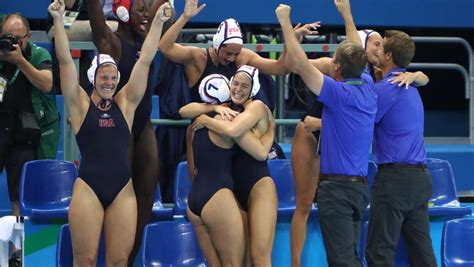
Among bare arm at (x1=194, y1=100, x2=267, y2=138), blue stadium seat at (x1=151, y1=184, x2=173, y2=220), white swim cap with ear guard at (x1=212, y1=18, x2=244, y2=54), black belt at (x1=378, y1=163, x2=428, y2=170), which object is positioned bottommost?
blue stadium seat at (x1=151, y1=184, x2=173, y2=220)

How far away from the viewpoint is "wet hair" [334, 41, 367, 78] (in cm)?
595

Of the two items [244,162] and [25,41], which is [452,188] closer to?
[244,162]

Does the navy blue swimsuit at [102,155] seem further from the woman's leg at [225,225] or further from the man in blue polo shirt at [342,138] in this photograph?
the man in blue polo shirt at [342,138]

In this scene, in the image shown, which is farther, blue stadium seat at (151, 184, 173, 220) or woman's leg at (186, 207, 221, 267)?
blue stadium seat at (151, 184, 173, 220)

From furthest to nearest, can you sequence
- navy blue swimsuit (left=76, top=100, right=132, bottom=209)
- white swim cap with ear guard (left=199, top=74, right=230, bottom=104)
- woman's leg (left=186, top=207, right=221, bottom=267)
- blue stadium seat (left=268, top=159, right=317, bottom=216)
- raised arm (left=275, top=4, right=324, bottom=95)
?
1. blue stadium seat (left=268, top=159, right=317, bottom=216)
2. white swim cap with ear guard (left=199, top=74, right=230, bottom=104)
3. woman's leg (left=186, top=207, right=221, bottom=267)
4. navy blue swimsuit (left=76, top=100, right=132, bottom=209)
5. raised arm (left=275, top=4, right=324, bottom=95)

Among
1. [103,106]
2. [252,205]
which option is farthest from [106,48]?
[252,205]

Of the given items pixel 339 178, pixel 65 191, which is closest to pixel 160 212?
pixel 65 191

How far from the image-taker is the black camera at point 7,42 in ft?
22.2

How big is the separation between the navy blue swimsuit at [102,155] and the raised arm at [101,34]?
19.6 inches

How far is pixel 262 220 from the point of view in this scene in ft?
20.5

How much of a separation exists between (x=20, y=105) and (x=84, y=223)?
148cm

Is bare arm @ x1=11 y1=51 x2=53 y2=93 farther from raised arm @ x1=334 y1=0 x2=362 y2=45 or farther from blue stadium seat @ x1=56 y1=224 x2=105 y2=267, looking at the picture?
raised arm @ x1=334 y1=0 x2=362 y2=45

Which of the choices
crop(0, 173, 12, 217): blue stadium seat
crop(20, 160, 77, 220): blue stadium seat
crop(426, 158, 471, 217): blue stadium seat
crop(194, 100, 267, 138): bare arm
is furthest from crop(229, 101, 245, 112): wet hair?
crop(0, 173, 12, 217): blue stadium seat

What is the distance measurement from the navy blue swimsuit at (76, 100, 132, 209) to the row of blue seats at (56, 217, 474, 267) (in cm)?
41
